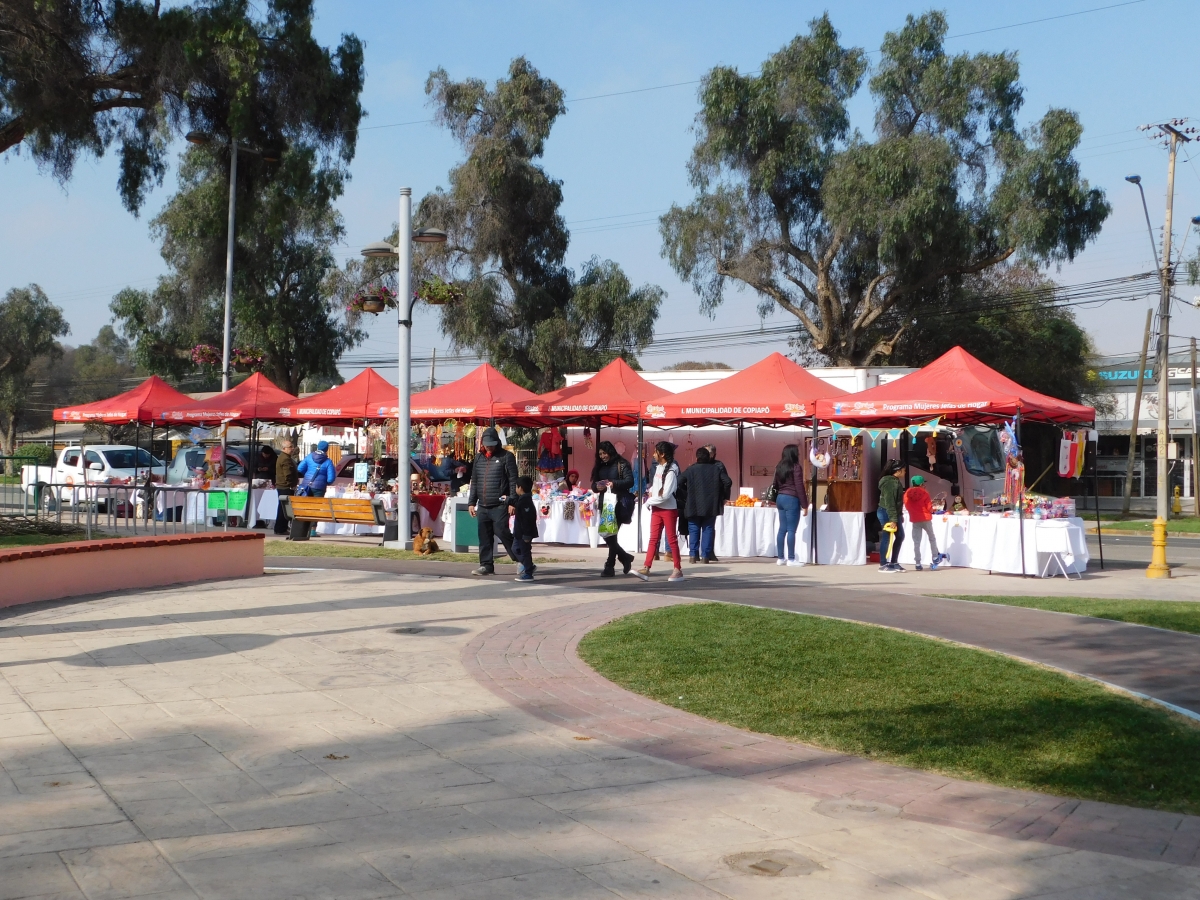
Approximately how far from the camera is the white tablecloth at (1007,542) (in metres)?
16.2

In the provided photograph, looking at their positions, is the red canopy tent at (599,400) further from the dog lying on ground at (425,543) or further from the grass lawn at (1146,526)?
the grass lawn at (1146,526)

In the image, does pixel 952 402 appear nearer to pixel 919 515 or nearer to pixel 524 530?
pixel 919 515

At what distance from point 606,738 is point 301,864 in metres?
2.47

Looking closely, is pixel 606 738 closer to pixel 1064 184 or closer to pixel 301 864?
pixel 301 864

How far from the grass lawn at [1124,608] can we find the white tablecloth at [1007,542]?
2.33 meters

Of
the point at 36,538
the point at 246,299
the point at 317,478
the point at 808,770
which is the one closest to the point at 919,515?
the point at 317,478

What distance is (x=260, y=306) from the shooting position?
41750 millimetres

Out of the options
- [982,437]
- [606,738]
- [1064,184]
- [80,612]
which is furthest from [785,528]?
[1064,184]

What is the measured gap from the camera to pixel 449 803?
17.0 feet

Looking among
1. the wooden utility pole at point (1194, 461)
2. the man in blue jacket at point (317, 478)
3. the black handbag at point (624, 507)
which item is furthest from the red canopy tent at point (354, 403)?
the wooden utility pole at point (1194, 461)

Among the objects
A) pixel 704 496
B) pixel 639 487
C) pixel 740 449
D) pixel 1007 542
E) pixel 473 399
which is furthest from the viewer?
pixel 740 449

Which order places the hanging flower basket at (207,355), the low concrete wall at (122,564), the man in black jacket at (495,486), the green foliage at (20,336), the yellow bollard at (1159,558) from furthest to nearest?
the green foliage at (20,336) < the hanging flower basket at (207,355) < the yellow bollard at (1159,558) < the man in black jacket at (495,486) < the low concrete wall at (122,564)

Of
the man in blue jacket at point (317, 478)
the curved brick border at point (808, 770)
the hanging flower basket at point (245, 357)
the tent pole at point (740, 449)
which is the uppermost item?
the hanging flower basket at point (245, 357)

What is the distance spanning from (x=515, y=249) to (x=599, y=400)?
2052 cm
